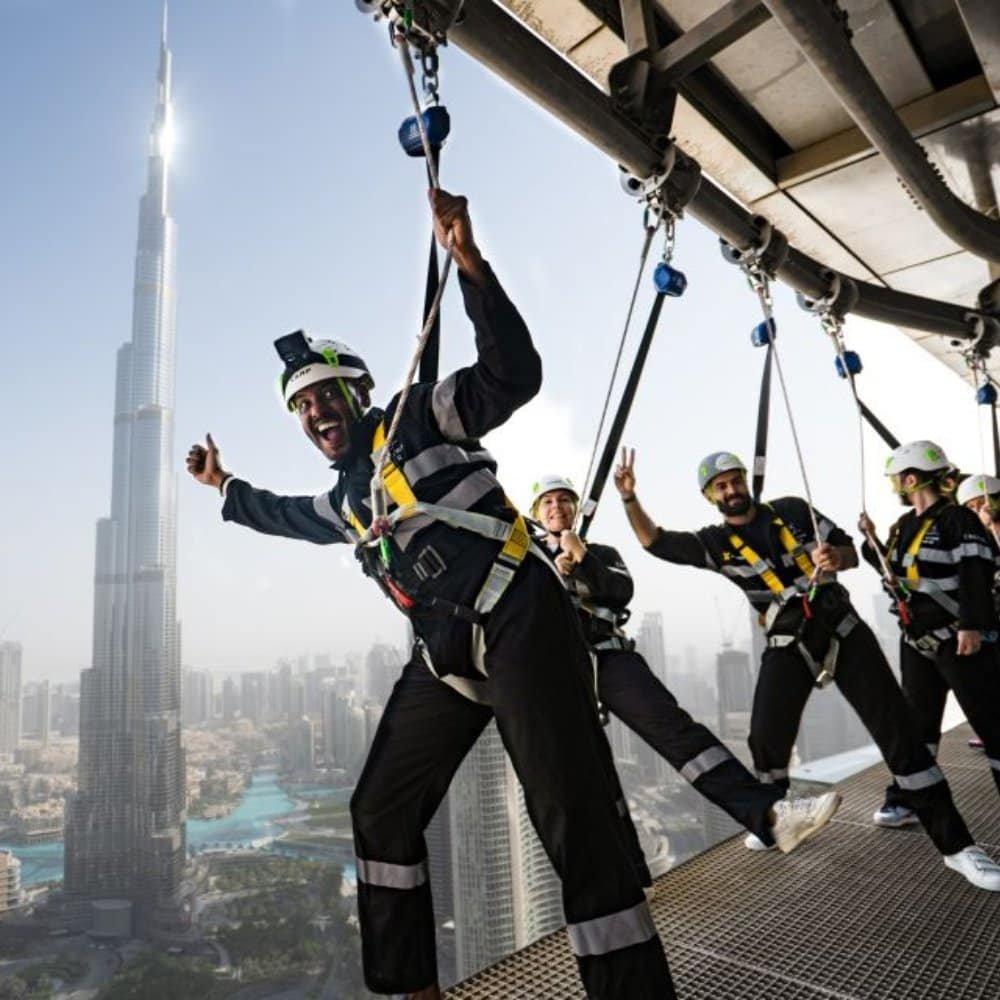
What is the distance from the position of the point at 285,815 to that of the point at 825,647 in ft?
82.9

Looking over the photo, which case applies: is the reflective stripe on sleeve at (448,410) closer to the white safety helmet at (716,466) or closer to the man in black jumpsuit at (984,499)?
the white safety helmet at (716,466)

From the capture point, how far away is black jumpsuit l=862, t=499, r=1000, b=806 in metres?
2.82

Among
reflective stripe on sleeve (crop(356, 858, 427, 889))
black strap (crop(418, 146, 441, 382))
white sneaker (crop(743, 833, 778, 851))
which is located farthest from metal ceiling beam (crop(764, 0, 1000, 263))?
white sneaker (crop(743, 833, 778, 851))

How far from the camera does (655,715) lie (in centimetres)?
246

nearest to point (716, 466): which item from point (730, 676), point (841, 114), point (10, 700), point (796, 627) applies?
point (796, 627)

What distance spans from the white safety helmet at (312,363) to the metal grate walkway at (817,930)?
5.07 ft

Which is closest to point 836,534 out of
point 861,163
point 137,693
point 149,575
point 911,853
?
point 911,853

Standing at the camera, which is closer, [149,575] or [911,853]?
[911,853]

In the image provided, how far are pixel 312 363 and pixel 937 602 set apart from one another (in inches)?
115

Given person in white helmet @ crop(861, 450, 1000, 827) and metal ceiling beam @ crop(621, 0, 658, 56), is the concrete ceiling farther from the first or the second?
person in white helmet @ crop(861, 450, 1000, 827)

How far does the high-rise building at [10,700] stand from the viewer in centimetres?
1970

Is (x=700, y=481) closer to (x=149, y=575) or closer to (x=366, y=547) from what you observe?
(x=366, y=547)

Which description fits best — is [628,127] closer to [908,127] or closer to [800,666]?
[908,127]

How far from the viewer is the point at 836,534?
2.80 m
